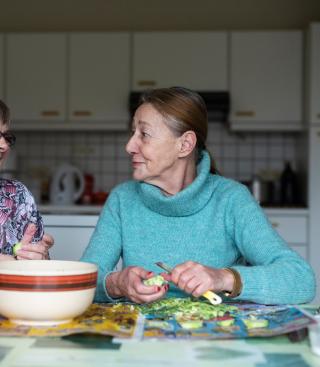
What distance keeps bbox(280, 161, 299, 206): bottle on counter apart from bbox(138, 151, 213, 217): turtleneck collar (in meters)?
2.33

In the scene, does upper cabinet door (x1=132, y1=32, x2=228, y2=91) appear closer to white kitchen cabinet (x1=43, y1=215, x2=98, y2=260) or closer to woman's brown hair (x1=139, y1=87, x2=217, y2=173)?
white kitchen cabinet (x1=43, y1=215, x2=98, y2=260)

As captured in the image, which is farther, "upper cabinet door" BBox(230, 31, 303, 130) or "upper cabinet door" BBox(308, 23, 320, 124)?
"upper cabinet door" BBox(230, 31, 303, 130)

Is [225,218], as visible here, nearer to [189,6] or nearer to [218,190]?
[218,190]

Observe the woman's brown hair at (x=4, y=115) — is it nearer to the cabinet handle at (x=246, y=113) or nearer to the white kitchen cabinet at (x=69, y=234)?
the white kitchen cabinet at (x=69, y=234)

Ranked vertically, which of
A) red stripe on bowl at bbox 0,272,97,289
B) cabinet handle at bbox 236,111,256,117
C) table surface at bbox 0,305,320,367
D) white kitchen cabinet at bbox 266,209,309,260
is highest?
cabinet handle at bbox 236,111,256,117

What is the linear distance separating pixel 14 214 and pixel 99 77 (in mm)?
2396

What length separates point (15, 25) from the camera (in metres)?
4.17

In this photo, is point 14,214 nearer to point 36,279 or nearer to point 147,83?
point 36,279

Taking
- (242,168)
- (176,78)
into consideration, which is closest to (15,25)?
(176,78)

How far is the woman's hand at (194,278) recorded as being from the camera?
108 cm

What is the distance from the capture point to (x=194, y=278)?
108 cm

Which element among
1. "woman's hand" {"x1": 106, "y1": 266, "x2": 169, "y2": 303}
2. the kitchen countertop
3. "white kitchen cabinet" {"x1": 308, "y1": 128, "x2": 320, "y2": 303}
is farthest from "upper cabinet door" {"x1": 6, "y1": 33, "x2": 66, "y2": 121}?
"woman's hand" {"x1": 106, "y1": 266, "x2": 169, "y2": 303}

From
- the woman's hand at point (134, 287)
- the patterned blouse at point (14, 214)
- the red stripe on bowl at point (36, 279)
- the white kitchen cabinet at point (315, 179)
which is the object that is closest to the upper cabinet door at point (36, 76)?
the white kitchen cabinet at point (315, 179)

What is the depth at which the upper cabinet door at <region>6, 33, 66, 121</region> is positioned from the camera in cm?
383
